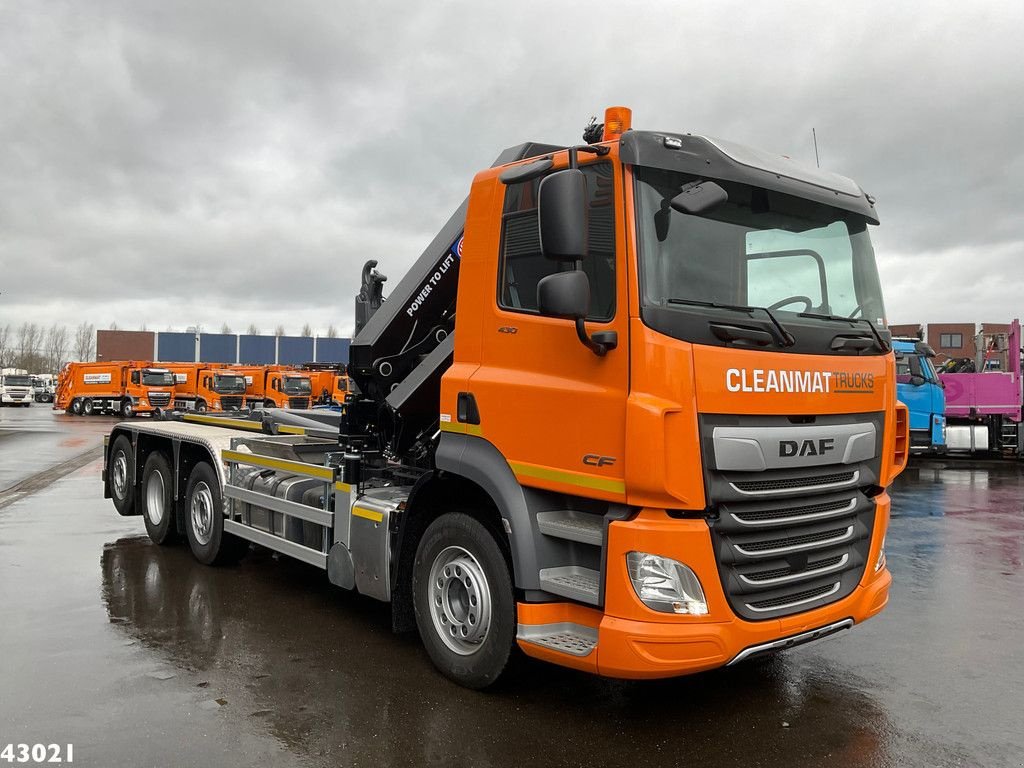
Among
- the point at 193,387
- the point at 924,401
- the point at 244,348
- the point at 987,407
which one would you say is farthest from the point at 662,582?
the point at 244,348

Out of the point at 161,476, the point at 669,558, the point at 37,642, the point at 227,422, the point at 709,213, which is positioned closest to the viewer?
the point at 669,558

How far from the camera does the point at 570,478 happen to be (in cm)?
400

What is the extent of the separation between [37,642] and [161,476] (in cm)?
330

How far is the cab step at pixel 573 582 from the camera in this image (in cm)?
388

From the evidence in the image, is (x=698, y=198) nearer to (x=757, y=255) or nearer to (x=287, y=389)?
(x=757, y=255)

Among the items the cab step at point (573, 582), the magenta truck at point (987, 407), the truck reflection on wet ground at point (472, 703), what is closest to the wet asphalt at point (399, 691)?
the truck reflection on wet ground at point (472, 703)

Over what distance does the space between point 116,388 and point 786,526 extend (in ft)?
144

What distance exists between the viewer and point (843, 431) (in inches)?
166

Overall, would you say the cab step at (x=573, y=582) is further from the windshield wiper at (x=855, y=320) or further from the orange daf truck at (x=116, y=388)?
the orange daf truck at (x=116, y=388)

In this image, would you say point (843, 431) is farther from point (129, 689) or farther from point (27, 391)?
point (27, 391)

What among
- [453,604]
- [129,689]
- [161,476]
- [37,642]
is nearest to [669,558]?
[453,604]

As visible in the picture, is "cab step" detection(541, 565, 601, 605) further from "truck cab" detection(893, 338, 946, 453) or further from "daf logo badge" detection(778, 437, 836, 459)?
"truck cab" detection(893, 338, 946, 453)

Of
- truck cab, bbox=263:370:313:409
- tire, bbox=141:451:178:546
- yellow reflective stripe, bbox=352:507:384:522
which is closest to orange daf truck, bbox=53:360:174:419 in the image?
truck cab, bbox=263:370:313:409

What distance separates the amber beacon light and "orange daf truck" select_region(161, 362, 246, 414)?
37.2 metres
